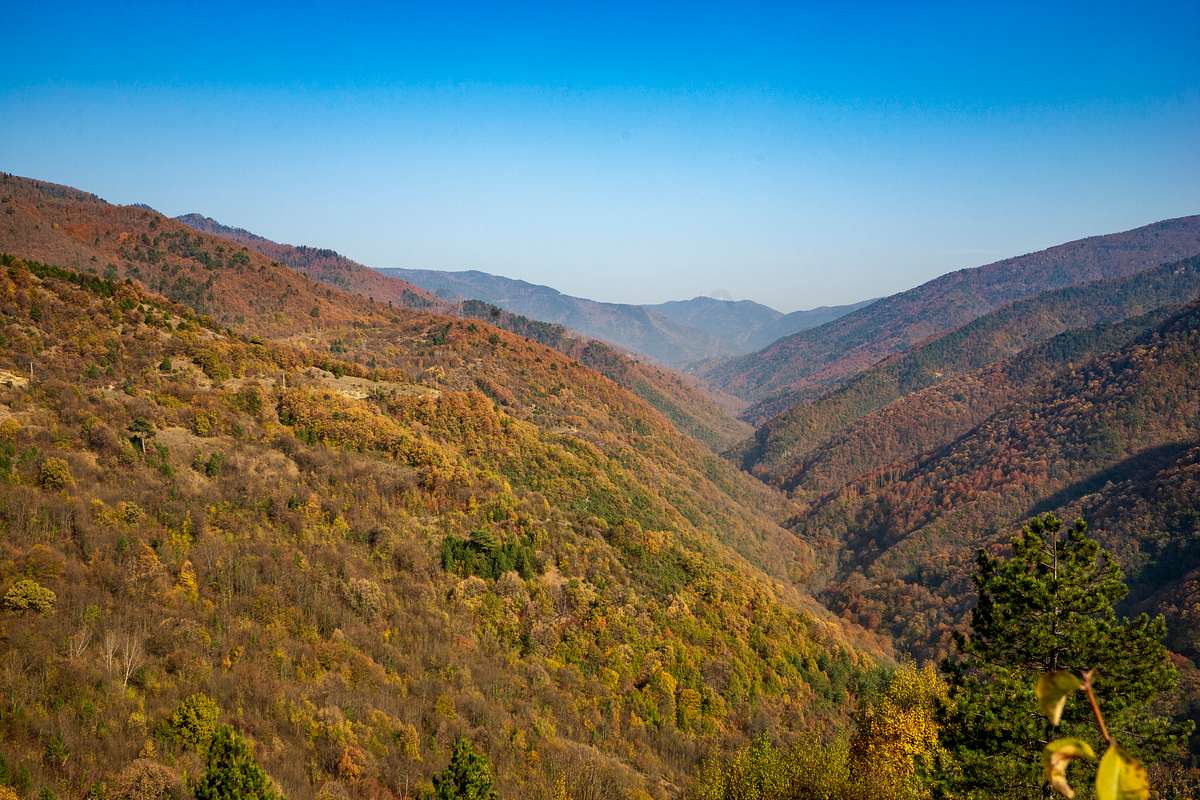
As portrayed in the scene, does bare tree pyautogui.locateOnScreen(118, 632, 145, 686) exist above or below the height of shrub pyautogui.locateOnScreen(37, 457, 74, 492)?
below

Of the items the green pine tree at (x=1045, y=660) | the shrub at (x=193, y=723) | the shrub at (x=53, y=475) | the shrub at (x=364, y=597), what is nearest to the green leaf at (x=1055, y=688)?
the green pine tree at (x=1045, y=660)

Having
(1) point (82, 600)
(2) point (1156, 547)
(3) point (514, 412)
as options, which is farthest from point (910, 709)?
(2) point (1156, 547)

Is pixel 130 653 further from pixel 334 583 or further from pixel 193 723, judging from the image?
pixel 334 583

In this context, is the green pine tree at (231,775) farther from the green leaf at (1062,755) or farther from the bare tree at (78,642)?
the green leaf at (1062,755)

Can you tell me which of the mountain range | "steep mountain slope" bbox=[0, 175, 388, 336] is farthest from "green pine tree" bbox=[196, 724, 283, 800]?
"steep mountain slope" bbox=[0, 175, 388, 336]

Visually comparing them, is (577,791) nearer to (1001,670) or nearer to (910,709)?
(910,709)

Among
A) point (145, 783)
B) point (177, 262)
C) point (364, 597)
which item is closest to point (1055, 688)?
point (145, 783)

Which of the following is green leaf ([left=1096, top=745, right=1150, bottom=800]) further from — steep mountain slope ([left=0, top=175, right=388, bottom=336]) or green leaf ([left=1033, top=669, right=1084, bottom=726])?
steep mountain slope ([left=0, top=175, right=388, bottom=336])
